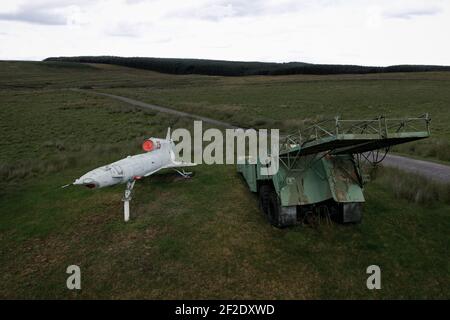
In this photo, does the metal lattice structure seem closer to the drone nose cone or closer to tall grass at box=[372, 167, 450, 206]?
tall grass at box=[372, 167, 450, 206]

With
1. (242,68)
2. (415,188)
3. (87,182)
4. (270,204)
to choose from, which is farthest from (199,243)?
(242,68)

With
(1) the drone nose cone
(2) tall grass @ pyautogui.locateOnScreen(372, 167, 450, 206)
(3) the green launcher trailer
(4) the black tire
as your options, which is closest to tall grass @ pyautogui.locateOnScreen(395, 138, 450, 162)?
(2) tall grass @ pyautogui.locateOnScreen(372, 167, 450, 206)

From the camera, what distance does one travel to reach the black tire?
13.6 m

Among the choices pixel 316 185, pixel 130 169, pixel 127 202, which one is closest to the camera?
pixel 316 185

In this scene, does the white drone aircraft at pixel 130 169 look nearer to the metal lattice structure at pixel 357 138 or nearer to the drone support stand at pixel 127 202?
the drone support stand at pixel 127 202

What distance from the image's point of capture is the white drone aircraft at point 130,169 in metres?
13.8

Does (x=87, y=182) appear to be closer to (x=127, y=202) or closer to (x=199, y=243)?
(x=127, y=202)

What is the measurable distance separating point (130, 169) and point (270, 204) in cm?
588

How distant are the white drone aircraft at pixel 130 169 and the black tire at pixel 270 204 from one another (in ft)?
17.3

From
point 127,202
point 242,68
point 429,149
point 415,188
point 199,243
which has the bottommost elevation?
point 199,243

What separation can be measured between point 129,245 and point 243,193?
20.6 feet

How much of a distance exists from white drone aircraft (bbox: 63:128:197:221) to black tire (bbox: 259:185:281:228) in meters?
5.28

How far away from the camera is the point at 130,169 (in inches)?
597
